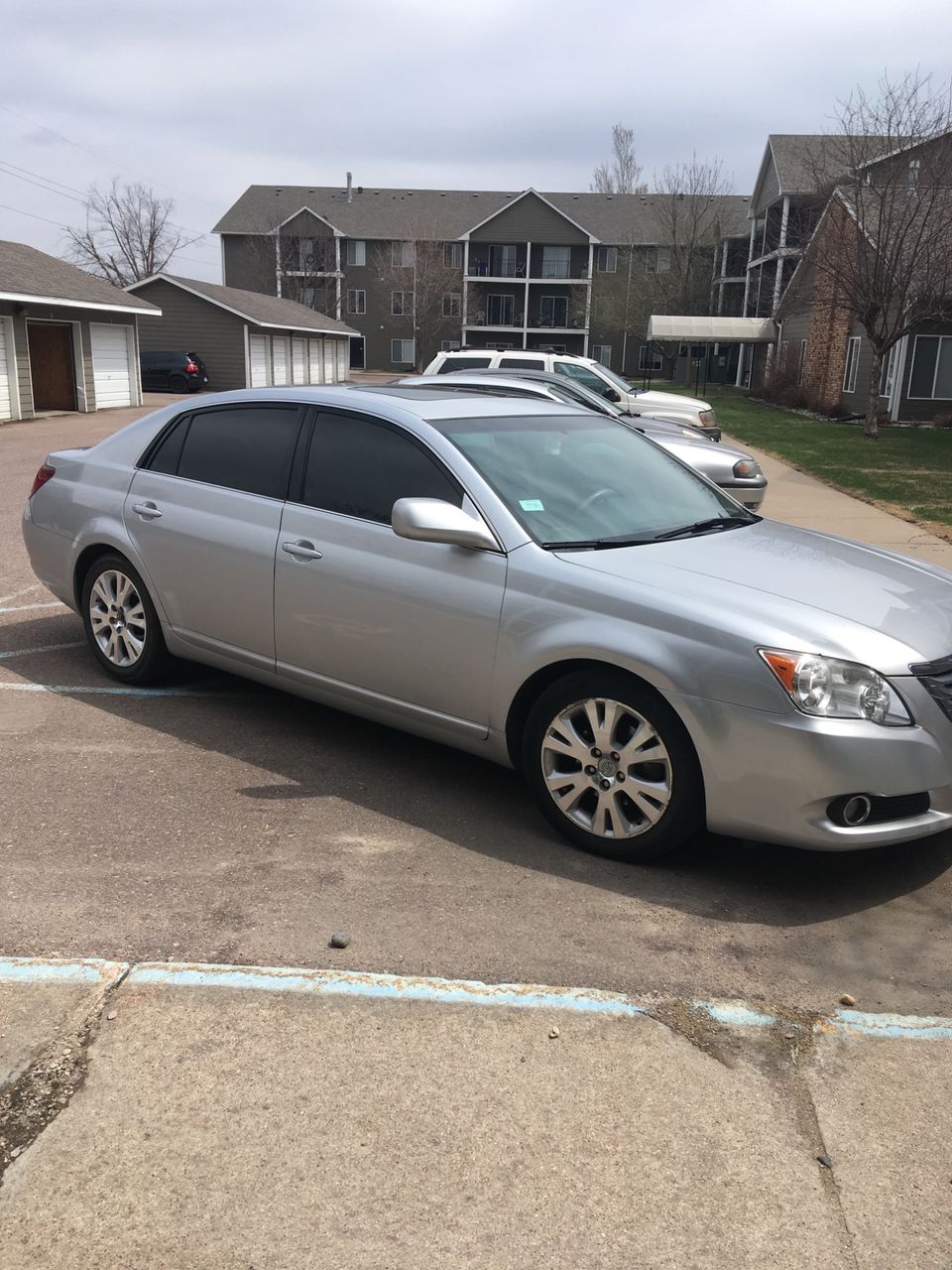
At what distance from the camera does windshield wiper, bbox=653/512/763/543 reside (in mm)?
4699

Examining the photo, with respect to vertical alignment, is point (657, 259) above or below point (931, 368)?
above

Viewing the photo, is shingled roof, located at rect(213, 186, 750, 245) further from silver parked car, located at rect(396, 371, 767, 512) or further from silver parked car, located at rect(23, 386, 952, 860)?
silver parked car, located at rect(23, 386, 952, 860)

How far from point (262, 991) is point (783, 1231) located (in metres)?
1.53

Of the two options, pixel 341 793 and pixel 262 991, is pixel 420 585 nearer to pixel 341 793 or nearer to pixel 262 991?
pixel 341 793

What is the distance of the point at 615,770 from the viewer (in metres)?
4.00

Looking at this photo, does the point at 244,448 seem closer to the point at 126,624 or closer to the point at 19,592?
the point at 126,624

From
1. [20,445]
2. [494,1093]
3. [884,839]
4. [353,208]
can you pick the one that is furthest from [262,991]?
[353,208]

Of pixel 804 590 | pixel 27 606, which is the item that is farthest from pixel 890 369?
pixel 804 590

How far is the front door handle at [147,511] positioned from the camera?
5574mm

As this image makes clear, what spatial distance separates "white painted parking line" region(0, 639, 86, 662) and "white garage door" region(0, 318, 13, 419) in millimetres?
21122

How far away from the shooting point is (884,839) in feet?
12.3

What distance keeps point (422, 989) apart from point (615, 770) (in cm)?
118

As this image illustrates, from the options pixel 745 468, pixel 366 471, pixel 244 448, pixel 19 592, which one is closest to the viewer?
pixel 366 471

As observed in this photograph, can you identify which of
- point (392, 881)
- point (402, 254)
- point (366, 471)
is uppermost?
point (402, 254)
